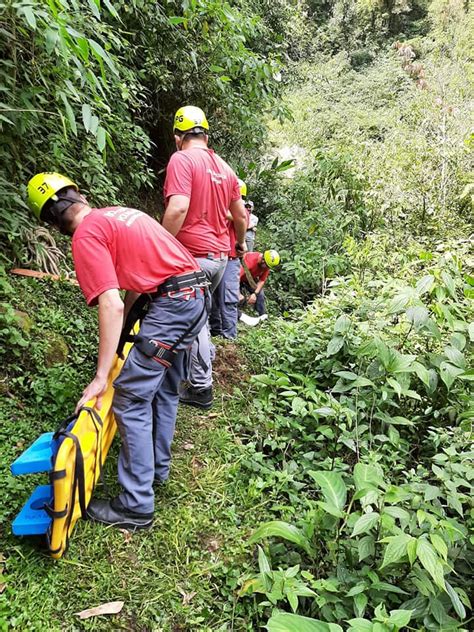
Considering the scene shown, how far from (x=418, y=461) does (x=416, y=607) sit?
129cm

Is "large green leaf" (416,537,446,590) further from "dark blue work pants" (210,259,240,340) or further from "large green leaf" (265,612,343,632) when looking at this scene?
"dark blue work pants" (210,259,240,340)

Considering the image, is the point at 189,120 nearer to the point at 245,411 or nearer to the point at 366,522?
the point at 245,411

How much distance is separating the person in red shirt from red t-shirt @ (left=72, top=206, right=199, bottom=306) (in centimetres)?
97

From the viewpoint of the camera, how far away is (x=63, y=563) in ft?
6.91

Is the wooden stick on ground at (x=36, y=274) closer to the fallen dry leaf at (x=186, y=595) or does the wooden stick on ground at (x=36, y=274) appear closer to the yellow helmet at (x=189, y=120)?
the yellow helmet at (x=189, y=120)

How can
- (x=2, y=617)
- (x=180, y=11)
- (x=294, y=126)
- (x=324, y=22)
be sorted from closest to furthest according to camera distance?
(x=2, y=617) < (x=180, y=11) < (x=294, y=126) < (x=324, y=22)

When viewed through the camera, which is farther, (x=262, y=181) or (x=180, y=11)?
(x=262, y=181)

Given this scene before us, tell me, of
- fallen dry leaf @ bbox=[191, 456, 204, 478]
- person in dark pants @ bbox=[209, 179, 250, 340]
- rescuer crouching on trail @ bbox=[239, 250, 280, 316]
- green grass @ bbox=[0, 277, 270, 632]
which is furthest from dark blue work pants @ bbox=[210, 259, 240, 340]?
fallen dry leaf @ bbox=[191, 456, 204, 478]

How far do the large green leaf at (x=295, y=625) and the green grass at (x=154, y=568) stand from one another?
2.11ft

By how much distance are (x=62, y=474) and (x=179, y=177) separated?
2.26 meters

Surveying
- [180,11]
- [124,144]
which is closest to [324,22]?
[180,11]

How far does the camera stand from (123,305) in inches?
87.0

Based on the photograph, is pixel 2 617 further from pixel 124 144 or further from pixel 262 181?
pixel 262 181

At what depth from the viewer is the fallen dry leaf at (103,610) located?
1.94 m
